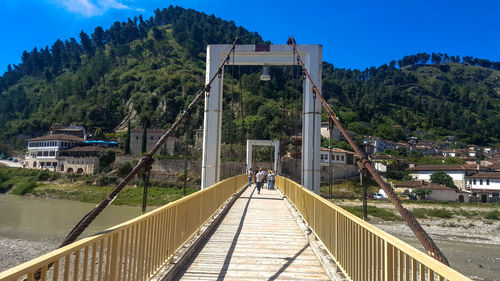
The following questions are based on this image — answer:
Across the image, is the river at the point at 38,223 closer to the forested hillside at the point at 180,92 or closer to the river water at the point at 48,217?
the river water at the point at 48,217

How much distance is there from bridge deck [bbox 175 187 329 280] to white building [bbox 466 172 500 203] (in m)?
42.4

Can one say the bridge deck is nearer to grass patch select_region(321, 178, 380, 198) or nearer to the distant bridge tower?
the distant bridge tower

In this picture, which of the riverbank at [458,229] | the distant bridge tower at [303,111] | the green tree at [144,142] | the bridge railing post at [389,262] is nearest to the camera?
the bridge railing post at [389,262]

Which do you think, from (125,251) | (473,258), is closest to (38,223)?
(125,251)

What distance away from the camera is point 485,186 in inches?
1585

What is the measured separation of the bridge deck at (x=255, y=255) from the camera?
3625 millimetres

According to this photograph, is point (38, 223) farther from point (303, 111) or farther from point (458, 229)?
point (458, 229)

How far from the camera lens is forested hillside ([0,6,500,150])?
7106 cm

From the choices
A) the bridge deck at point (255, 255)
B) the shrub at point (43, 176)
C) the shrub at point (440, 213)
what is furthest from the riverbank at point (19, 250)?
the shrub at point (43, 176)

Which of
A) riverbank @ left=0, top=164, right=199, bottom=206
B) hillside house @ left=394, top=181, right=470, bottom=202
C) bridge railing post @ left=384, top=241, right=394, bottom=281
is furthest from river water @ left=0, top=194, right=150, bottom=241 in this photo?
hillside house @ left=394, top=181, right=470, bottom=202

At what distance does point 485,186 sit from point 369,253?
47401 mm

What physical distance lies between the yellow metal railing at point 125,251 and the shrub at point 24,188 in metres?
45.5

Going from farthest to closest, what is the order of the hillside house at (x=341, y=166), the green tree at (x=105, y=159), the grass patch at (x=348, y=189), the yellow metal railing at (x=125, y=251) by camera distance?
the green tree at (x=105, y=159), the hillside house at (x=341, y=166), the grass patch at (x=348, y=189), the yellow metal railing at (x=125, y=251)

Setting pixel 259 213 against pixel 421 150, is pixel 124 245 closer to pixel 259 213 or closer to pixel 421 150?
pixel 259 213
